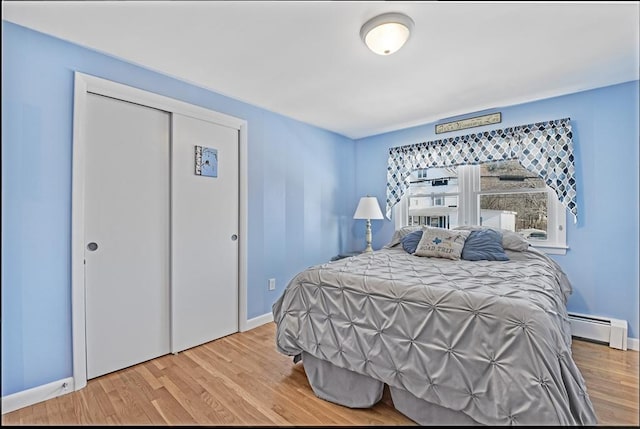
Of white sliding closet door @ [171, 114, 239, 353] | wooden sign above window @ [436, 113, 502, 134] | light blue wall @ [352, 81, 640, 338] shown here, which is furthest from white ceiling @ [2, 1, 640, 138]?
white sliding closet door @ [171, 114, 239, 353]

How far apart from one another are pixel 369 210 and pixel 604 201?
227 centimetres

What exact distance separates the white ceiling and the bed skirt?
2131 mm

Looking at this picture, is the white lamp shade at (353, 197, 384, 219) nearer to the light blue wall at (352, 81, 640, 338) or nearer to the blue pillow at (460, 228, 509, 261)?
the blue pillow at (460, 228, 509, 261)

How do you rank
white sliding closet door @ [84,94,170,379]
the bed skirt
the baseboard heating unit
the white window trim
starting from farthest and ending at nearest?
1. the white window trim
2. the baseboard heating unit
3. white sliding closet door @ [84,94,170,379]
4. the bed skirt

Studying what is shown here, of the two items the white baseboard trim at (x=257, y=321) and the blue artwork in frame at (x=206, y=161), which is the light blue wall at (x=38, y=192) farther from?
the white baseboard trim at (x=257, y=321)

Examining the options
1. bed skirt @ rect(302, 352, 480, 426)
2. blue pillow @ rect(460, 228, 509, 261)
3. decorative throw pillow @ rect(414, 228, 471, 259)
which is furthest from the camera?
decorative throw pillow @ rect(414, 228, 471, 259)

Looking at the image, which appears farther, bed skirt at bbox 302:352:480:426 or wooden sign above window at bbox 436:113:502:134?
wooden sign above window at bbox 436:113:502:134

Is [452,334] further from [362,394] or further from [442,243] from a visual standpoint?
[442,243]

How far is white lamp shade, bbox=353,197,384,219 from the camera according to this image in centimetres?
393

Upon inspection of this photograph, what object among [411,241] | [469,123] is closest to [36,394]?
A: [411,241]

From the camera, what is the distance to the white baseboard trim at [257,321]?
3056 millimetres

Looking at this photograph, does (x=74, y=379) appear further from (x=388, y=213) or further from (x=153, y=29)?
(x=388, y=213)

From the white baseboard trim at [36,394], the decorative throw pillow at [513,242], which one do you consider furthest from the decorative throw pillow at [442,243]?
the white baseboard trim at [36,394]

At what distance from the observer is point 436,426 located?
1562 mm
